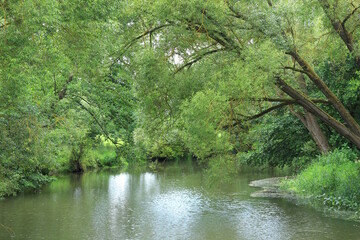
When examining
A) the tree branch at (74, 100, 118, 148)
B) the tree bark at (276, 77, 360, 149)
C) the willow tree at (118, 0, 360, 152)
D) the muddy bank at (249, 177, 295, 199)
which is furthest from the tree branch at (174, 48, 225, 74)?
the muddy bank at (249, 177, 295, 199)

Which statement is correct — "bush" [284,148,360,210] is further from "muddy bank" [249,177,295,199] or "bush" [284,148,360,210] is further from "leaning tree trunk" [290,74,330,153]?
"muddy bank" [249,177,295,199]

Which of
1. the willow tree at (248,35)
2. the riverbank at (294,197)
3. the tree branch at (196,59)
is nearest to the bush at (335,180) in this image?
the riverbank at (294,197)

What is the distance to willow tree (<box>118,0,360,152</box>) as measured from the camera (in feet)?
34.8

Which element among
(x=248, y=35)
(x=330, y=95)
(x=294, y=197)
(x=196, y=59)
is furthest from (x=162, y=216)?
(x=248, y=35)

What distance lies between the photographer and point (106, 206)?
67.5ft

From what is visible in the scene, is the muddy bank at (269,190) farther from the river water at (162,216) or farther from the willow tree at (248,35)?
the willow tree at (248,35)

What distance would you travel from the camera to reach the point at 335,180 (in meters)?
17.6

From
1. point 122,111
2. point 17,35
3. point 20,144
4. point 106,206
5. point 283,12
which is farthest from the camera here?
point 106,206

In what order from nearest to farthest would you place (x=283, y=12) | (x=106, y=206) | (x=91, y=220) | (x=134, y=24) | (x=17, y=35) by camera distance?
(x=17, y=35) < (x=283, y=12) < (x=134, y=24) < (x=91, y=220) < (x=106, y=206)

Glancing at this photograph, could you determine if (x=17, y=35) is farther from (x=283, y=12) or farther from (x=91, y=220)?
(x=91, y=220)

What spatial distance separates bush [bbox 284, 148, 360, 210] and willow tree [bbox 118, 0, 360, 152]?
363 centimetres

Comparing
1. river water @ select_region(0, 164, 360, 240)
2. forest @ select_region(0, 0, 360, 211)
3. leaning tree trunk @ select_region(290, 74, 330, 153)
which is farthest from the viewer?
leaning tree trunk @ select_region(290, 74, 330, 153)

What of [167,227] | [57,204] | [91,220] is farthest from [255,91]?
[57,204]

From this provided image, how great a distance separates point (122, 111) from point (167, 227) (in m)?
5.59
